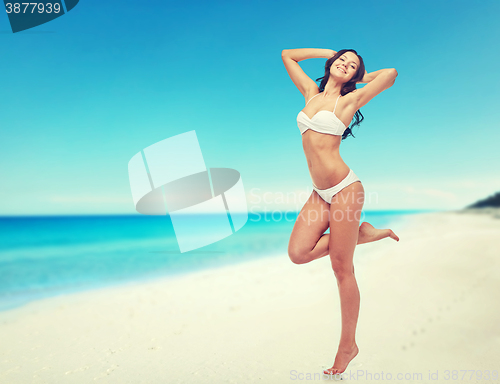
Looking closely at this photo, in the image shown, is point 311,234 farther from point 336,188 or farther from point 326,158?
point 326,158

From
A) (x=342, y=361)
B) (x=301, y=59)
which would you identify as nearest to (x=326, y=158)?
(x=301, y=59)

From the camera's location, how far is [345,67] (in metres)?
2.31

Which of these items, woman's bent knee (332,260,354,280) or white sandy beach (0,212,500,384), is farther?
white sandy beach (0,212,500,384)

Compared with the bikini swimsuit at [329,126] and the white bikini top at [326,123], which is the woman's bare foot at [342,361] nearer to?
the bikini swimsuit at [329,126]

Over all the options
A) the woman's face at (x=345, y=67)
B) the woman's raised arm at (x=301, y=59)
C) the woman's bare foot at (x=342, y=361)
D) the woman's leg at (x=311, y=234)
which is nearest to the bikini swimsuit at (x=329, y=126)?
the woman's leg at (x=311, y=234)

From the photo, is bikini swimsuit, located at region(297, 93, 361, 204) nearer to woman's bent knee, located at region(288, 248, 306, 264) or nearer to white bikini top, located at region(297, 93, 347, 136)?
white bikini top, located at region(297, 93, 347, 136)

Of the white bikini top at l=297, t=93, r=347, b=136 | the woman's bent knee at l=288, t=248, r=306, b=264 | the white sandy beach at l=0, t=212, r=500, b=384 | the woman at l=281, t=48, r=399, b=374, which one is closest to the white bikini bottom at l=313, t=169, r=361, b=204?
the woman at l=281, t=48, r=399, b=374

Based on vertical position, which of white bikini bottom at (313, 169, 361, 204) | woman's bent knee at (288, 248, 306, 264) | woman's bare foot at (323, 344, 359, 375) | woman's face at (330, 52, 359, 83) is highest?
woman's face at (330, 52, 359, 83)

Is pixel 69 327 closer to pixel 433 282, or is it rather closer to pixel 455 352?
pixel 455 352

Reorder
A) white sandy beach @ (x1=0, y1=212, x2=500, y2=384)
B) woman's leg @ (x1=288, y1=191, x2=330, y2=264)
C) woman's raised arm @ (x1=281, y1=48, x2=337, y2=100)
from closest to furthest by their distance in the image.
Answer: woman's leg @ (x1=288, y1=191, x2=330, y2=264)
woman's raised arm @ (x1=281, y1=48, x2=337, y2=100)
white sandy beach @ (x1=0, y1=212, x2=500, y2=384)

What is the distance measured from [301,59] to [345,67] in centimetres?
44

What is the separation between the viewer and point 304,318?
3701 mm

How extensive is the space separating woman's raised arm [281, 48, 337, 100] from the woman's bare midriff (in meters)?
0.49

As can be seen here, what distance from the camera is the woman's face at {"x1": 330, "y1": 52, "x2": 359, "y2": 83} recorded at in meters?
2.29
